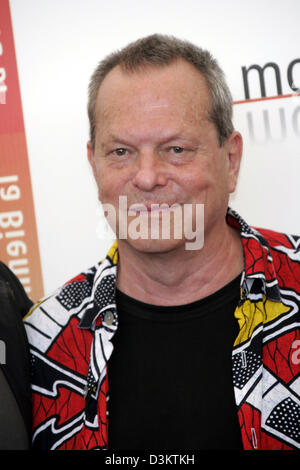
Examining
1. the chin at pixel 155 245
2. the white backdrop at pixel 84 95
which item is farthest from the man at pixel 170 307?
the white backdrop at pixel 84 95

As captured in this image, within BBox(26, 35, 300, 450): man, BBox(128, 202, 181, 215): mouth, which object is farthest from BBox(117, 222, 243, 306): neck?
BBox(128, 202, 181, 215): mouth

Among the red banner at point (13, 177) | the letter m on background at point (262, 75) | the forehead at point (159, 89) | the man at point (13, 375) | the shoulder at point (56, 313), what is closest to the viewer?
the man at point (13, 375)

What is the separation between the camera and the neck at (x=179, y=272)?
1.48 meters

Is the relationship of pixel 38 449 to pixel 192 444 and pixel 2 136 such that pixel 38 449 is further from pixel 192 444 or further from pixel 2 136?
pixel 2 136

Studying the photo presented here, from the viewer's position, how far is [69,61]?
2.09m

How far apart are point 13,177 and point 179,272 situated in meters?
0.90

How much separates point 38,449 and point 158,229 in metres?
0.62

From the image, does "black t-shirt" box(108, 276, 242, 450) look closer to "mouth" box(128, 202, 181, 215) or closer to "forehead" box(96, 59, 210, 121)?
"mouth" box(128, 202, 181, 215)

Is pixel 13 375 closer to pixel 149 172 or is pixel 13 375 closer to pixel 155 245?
pixel 155 245

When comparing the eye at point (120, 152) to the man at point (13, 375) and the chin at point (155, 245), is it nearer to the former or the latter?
the chin at point (155, 245)

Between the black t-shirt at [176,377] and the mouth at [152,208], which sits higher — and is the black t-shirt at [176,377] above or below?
below

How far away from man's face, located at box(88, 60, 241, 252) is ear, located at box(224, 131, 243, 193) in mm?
86

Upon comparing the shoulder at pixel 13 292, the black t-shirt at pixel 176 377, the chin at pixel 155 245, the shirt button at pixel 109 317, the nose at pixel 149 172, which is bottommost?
the black t-shirt at pixel 176 377

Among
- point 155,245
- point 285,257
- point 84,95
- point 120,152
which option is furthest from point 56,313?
point 84,95
